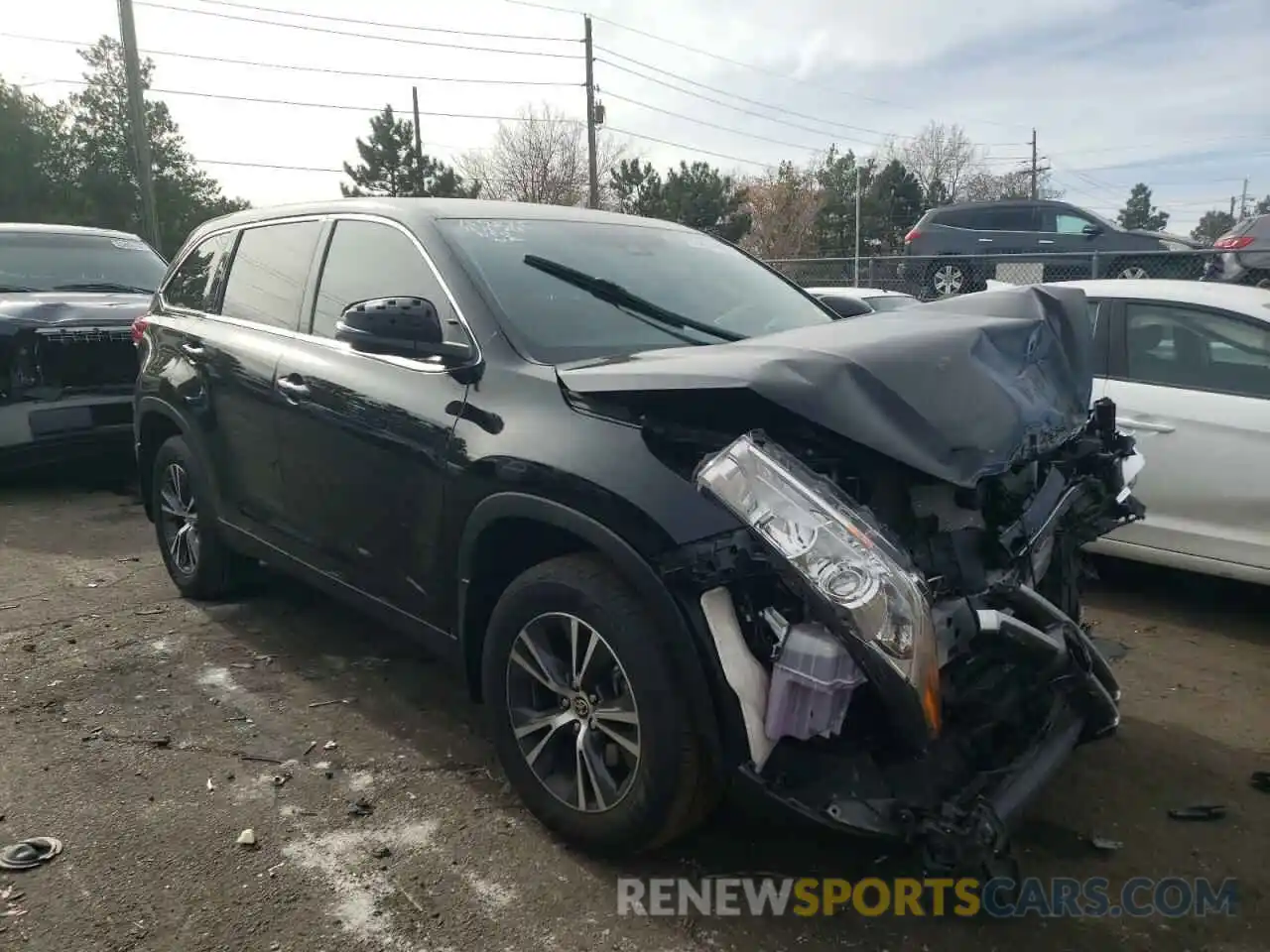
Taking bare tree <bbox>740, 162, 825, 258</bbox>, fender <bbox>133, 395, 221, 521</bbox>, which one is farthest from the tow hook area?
bare tree <bbox>740, 162, 825, 258</bbox>

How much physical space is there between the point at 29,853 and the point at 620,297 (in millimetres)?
2486

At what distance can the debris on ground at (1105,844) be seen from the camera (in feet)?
9.58

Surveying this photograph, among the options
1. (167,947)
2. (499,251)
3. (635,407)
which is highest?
(499,251)

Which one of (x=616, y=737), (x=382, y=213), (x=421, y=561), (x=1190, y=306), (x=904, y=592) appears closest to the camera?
(x=904, y=592)

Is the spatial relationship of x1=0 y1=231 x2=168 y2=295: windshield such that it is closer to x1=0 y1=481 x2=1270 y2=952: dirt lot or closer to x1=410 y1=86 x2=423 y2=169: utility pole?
x1=0 y1=481 x2=1270 y2=952: dirt lot

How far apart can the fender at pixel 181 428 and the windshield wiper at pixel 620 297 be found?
2.02 meters

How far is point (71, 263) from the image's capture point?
816cm

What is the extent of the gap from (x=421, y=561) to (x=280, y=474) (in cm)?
106

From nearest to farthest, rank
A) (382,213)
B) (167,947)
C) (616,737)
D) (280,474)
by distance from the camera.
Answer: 1. (167,947)
2. (616,737)
3. (382,213)
4. (280,474)

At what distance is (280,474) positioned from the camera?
13.1 ft

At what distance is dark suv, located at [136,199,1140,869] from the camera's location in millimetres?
2283

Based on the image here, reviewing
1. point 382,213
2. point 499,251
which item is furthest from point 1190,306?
point 382,213

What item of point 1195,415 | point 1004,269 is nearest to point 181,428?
point 1195,415

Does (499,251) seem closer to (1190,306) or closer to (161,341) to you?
(161,341)
